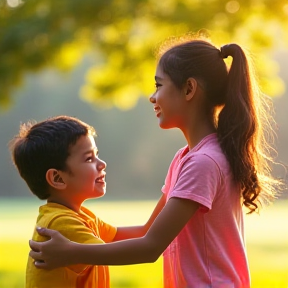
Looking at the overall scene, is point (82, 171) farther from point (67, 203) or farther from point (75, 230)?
point (75, 230)

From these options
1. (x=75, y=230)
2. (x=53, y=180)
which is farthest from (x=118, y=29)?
(x=75, y=230)

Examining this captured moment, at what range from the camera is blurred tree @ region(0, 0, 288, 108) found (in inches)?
245

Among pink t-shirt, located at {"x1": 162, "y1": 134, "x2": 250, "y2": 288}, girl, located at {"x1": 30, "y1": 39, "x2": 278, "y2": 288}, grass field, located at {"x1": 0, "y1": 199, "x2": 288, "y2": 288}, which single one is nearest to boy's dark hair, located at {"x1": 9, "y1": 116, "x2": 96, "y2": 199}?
girl, located at {"x1": 30, "y1": 39, "x2": 278, "y2": 288}

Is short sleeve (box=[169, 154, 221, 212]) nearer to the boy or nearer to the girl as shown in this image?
the girl

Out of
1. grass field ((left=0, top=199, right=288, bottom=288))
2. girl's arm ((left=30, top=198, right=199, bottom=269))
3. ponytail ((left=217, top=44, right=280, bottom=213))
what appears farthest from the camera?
grass field ((left=0, top=199, right=288, bottom=288))

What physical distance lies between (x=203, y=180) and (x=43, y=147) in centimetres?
46

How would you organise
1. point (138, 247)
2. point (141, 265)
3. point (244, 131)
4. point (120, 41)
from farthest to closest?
1. point (120, 41)
2. point (141, 265)
3. point (244, 131)
4. point (138, 247)

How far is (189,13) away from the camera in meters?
6.18

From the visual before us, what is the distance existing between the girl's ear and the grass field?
114 inches

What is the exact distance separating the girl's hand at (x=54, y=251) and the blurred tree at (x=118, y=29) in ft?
14.4

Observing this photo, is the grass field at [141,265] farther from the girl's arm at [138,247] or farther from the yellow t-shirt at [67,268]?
the girl's arm at [138,247]

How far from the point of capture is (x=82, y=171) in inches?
77.2

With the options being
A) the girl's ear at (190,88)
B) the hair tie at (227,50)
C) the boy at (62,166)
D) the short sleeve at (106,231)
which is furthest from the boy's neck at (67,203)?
the hair tie at (227,50)

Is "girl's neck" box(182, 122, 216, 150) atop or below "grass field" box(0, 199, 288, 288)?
below
